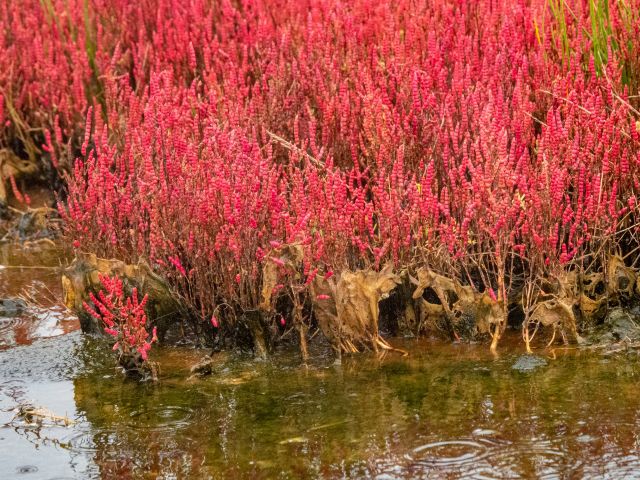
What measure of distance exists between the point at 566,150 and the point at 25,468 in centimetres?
229

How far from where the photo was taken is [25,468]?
310cm

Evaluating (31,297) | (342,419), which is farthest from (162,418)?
(31,297)

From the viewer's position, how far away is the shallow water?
300 centimetres

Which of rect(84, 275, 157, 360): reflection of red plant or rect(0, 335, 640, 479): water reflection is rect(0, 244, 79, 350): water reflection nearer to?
rect(0, 335, 640, 479): water reflection

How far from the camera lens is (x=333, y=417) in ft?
11.0

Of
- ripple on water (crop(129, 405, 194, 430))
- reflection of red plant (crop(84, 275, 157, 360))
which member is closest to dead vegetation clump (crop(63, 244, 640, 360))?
reflection of red plant (crop(84, 275, 157, 360))

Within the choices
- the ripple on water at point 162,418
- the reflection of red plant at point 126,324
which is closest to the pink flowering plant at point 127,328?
the reflection of red plant at point 126,324

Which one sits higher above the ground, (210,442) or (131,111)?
(131,111)

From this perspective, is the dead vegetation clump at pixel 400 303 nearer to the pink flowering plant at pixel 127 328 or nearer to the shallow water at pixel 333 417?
the shallow water at pixel 333 417

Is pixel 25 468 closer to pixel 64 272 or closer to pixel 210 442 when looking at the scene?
pixel 210 442

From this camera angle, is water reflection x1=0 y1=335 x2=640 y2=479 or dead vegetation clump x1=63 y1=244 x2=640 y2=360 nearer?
water reflection x1=0 y1=335 x2=640 y2=479

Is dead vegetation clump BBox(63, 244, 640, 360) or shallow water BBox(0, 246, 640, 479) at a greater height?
dead vegetation clump BBox(63, 244, 640, 360)

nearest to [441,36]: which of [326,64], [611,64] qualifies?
[326,64]

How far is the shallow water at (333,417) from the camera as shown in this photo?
3.00 m
